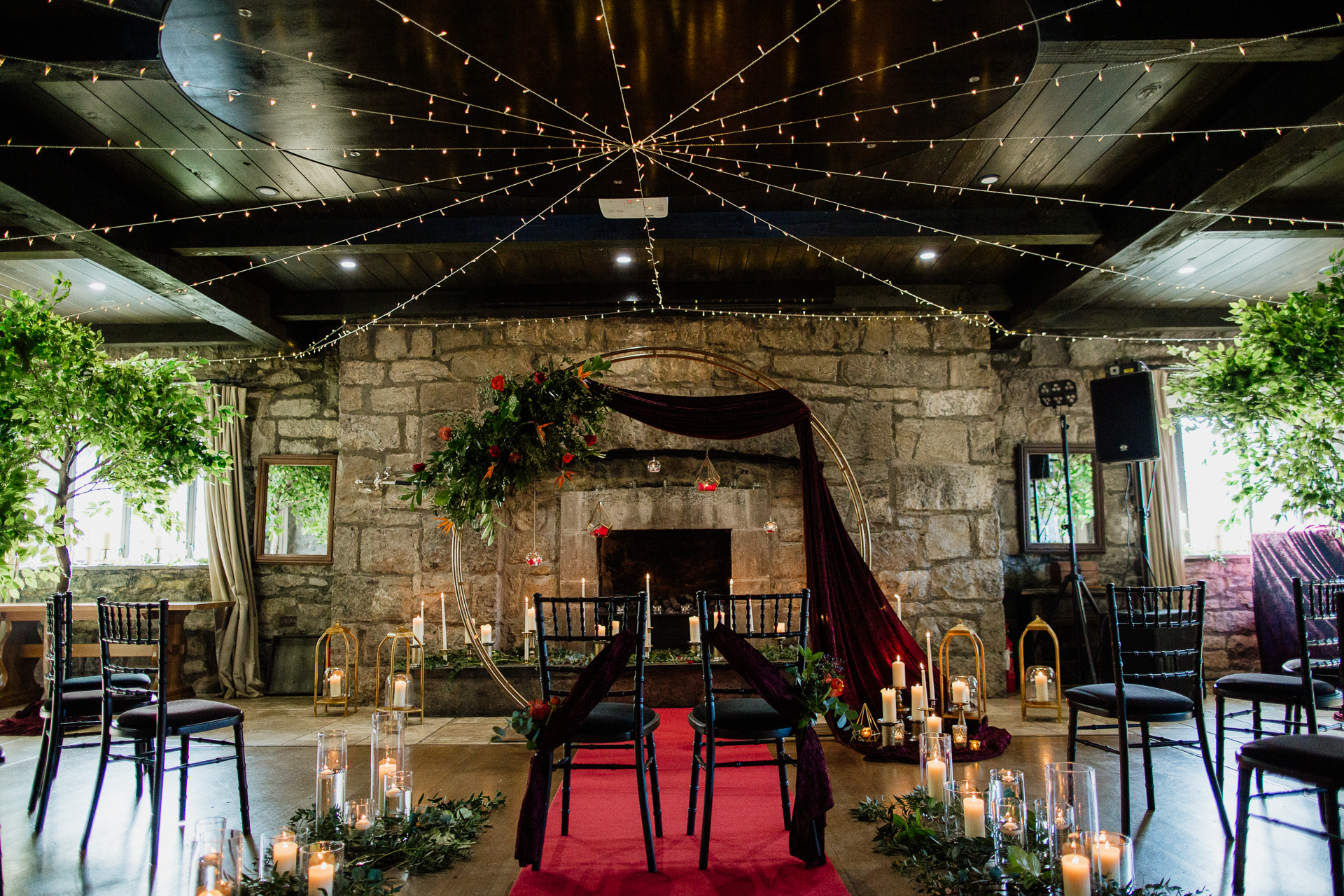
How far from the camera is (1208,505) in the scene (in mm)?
6773

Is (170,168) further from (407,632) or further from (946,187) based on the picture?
(946,187)

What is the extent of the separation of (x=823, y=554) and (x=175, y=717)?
338 centimetres

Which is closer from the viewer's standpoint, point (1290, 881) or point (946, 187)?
point (1290, 881)

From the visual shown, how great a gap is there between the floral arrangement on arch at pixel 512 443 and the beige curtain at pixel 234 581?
241 cm

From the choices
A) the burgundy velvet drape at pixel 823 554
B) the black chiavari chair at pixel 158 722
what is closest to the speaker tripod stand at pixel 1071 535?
the burgundy velvet drape at pixel 823 554

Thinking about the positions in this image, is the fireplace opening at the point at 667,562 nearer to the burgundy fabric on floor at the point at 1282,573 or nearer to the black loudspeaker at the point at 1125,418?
the black loudspeaker at the point at 1125,418

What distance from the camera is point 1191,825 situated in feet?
10.3

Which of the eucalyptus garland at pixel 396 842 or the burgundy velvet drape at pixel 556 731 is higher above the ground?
the burgundy velvet drape at pixel 556 731

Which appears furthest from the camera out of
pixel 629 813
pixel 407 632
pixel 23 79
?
pixel 407 632

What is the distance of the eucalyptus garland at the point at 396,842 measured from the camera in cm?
257

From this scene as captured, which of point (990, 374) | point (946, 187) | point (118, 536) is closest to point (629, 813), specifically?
point (946, 187)

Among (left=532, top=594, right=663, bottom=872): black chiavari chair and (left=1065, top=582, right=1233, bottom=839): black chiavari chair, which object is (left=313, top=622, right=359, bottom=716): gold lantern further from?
(left=1065, top=582, right=1233, bottom=839): black chiavari chair

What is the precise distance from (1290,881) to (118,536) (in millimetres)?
7842

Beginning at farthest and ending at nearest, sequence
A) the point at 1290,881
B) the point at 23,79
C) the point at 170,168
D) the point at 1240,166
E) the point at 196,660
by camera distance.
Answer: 1. the point at 196,660
2. the point at 170,168
3. the point at 1240,166
4. the point at 23,79
5. the point at 1290,881
